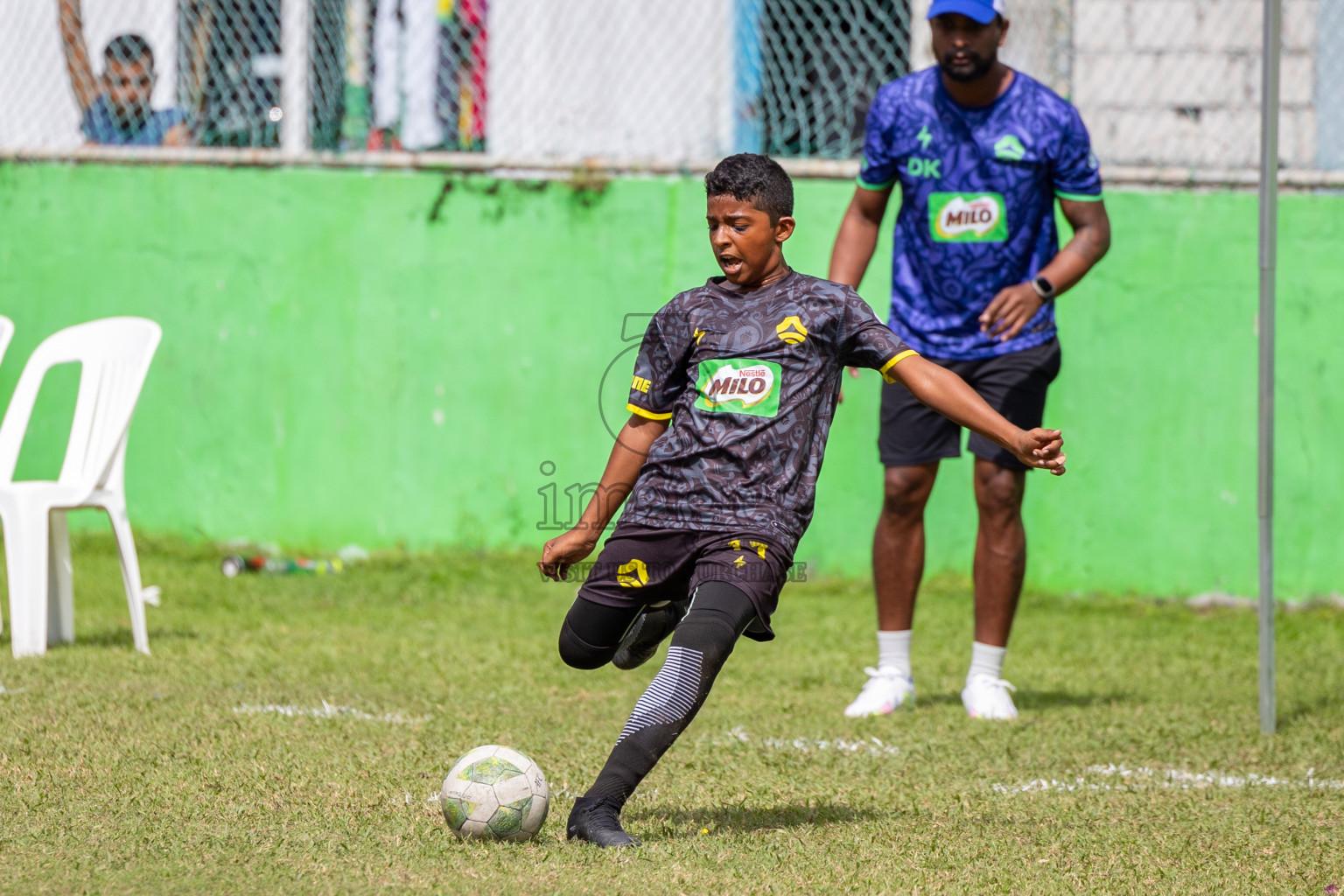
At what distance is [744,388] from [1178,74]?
5.39 meters

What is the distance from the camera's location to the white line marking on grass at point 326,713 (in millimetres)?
5262

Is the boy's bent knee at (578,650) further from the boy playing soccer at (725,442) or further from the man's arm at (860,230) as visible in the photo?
the man's arm at (860,230)

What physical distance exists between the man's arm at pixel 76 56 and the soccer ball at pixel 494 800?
7003mm

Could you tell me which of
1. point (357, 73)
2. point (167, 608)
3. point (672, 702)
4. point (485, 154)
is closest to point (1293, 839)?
point (672, 702)

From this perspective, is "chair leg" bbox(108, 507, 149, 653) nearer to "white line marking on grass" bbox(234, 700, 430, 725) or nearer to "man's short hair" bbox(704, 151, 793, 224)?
"white line marking on grass" bbox(234, 700, 430, 725)

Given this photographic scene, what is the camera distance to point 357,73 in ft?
30.7

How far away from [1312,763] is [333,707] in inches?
123

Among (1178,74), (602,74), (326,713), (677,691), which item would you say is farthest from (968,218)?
(602,74)

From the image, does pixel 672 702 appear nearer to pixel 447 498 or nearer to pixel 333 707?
pixel 333 707

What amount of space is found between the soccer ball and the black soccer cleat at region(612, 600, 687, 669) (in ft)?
1.29

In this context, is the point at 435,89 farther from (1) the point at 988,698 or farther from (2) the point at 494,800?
(2) the point at 494,800

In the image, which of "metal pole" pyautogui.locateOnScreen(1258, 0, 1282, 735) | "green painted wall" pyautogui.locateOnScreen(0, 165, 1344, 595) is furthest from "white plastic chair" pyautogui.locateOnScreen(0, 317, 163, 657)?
"metal pole" pyautogui.locateOnScreen(1258, 0, 1282, 735)

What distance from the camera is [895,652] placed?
19.1 feet

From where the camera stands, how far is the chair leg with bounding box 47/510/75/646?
21.0 feet
